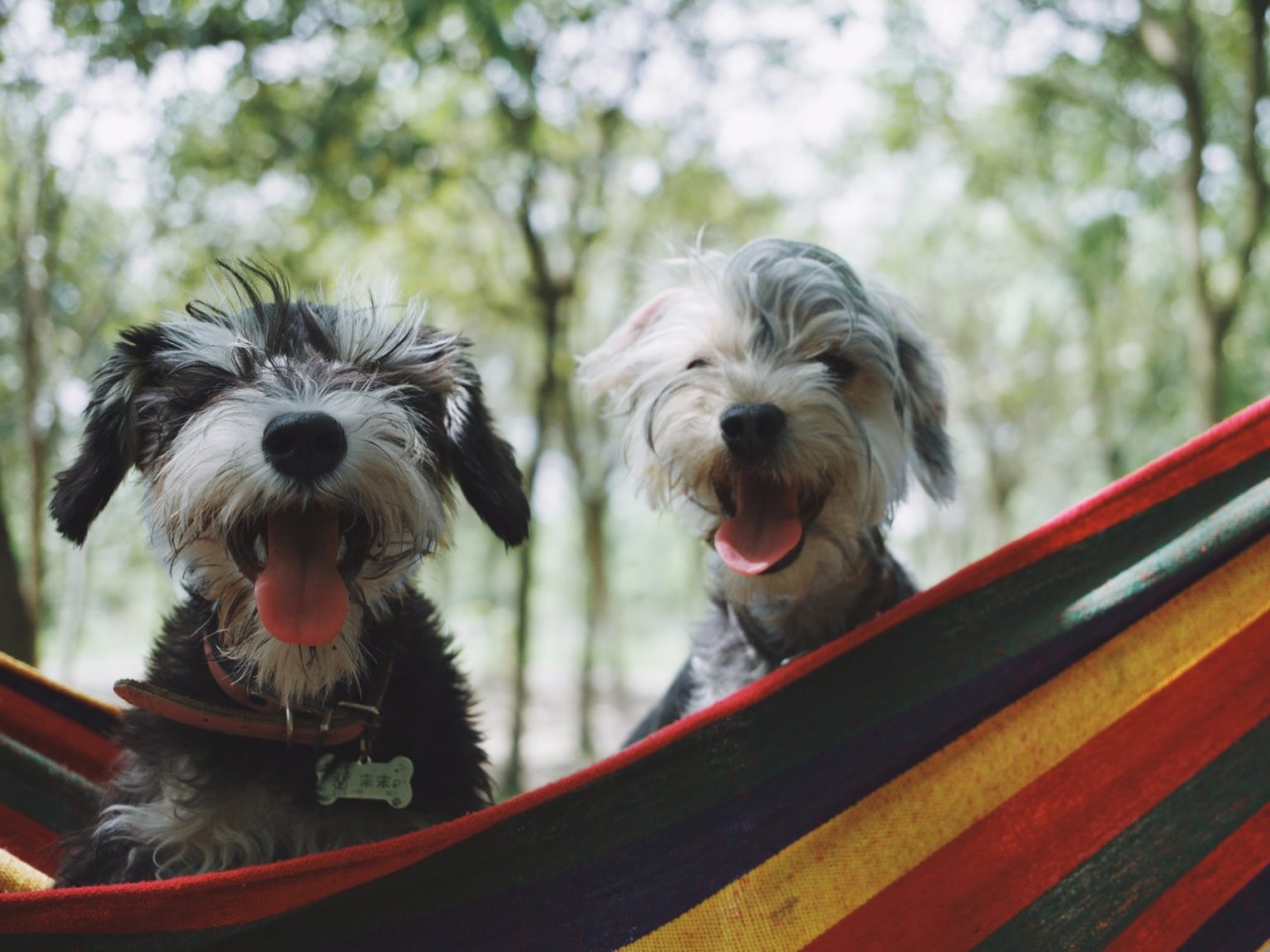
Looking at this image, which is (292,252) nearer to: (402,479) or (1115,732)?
(402,479)

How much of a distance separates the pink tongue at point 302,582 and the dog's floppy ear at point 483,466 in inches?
17.3

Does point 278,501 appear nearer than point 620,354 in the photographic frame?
Yes

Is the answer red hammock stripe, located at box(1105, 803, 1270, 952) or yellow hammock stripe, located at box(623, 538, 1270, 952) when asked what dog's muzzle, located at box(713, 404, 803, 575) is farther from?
red hammock stripe, located at box(1105, 803, 1270, 952)

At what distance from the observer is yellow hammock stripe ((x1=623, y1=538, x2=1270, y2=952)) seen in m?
2.25

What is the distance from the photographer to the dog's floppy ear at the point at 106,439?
2.58 metres

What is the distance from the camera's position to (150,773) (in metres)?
2.56

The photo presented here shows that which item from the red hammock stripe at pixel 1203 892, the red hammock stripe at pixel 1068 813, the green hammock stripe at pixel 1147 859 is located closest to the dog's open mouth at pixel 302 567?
the red hammock stripe at pixel 1068 813

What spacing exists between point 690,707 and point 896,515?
100cm

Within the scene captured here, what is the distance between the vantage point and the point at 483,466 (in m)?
2.89

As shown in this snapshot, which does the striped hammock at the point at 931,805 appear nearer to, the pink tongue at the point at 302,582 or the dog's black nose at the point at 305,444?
the pink tongue at the point at 302,582

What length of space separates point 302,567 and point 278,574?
2.6 inches

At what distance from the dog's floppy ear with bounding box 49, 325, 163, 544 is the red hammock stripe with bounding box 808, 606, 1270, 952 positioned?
2.09 metres

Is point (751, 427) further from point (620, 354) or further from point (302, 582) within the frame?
point (302, 582)

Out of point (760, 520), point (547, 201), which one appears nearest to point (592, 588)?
point (547, 201)
